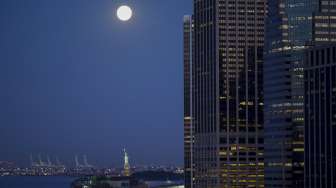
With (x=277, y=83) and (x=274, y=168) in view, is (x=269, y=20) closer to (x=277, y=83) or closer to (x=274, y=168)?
(x=277, y=83)

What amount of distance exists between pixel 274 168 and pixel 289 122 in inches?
282

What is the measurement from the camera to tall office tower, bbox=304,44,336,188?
559 feet

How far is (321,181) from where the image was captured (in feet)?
561

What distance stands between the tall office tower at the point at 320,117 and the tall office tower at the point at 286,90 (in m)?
9.22

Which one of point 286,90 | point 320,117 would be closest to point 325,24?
point 286,90

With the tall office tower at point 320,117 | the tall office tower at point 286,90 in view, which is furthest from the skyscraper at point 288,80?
the tall office tower at point 320,117

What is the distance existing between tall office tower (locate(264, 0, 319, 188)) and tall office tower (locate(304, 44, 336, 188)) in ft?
30.3

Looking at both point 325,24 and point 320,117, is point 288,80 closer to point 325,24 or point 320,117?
point 325,24

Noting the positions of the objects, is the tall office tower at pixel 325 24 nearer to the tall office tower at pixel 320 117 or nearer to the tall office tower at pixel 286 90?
the tall office tower at pixel 286 90

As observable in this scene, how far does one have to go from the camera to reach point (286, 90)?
189875 millimetres

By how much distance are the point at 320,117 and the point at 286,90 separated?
688 inches

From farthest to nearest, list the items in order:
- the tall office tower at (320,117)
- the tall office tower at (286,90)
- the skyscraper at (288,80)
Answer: the tall office tower at (286,90)
the skyscraper at (288,80)
the tall office tower at (320,117)

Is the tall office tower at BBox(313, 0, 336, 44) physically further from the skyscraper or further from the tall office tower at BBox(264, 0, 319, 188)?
the tall office tower at BBox(264, 0, 319, 188)

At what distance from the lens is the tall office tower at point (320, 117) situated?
170375 mm
